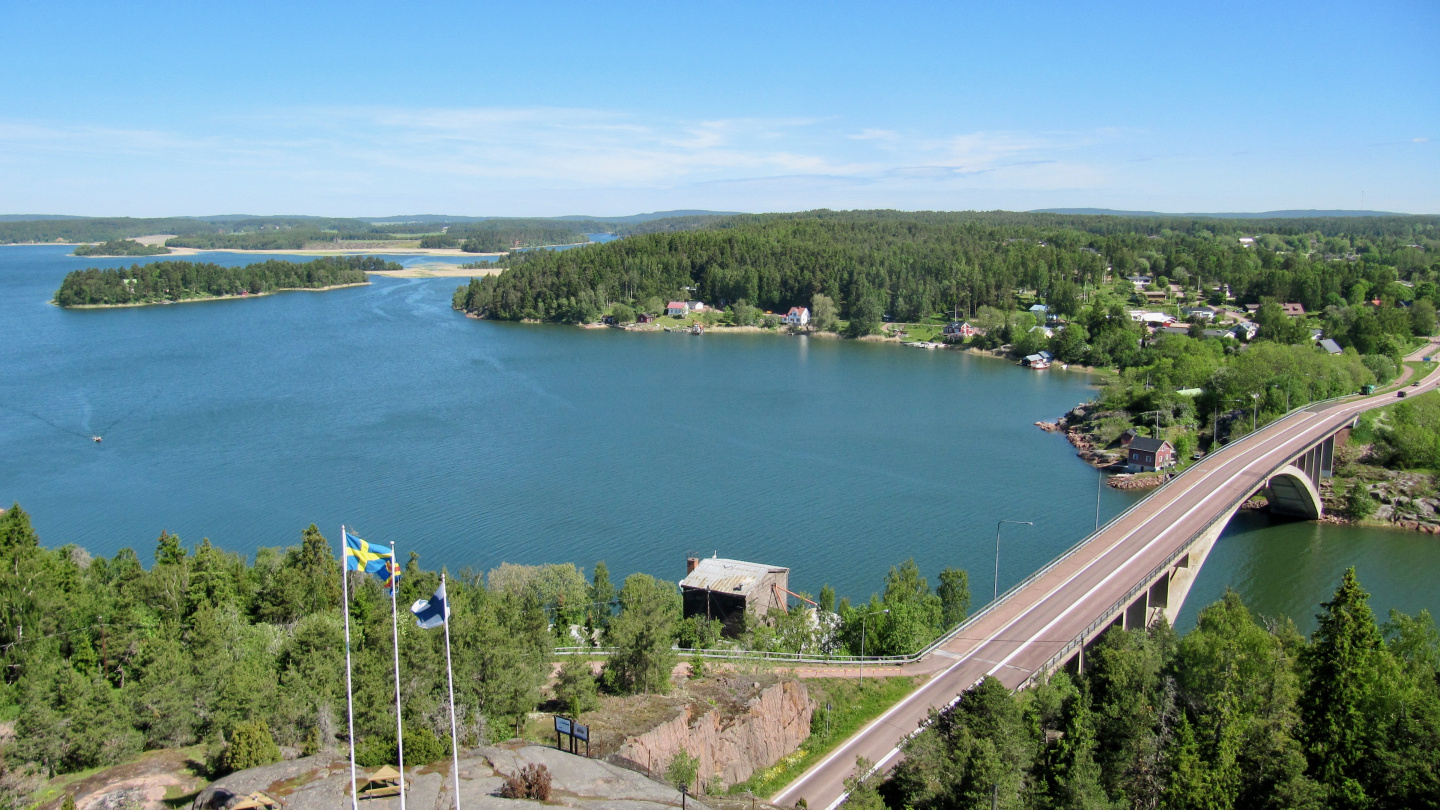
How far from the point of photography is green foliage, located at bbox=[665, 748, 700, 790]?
16156 millimetres

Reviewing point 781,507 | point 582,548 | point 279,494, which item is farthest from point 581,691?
point 279,494

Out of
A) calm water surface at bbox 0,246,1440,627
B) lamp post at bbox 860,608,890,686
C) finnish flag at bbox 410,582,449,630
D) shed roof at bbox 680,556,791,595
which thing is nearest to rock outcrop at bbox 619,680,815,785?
lamp post at bbox 860,608,890,686

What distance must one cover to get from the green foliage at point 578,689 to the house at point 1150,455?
37.5 meters

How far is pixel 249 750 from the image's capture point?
14.9 metres

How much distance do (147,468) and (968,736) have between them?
142 ft

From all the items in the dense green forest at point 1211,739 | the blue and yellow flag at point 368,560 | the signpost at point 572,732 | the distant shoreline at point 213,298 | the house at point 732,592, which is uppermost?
the blue and yellow flag at point 368,560

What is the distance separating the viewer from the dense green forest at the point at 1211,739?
1636 cm

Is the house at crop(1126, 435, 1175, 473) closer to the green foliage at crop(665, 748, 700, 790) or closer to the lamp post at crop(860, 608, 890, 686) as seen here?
the lamp post at crop(860, 608, 890, 686)

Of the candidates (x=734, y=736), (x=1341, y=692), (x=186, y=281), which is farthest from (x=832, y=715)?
(x=186, y=281)

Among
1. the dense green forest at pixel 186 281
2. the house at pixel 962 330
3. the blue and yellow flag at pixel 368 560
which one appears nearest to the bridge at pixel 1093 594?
the blue and yellow flag at pixel 368 560

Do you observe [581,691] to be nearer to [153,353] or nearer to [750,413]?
[750,413]

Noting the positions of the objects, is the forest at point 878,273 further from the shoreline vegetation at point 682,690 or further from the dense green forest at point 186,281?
the shoreline vegetation at point 682,690

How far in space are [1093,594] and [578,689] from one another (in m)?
15.8

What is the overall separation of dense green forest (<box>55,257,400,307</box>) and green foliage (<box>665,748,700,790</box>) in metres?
123
